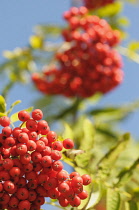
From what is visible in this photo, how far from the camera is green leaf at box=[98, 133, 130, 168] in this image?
2.77m

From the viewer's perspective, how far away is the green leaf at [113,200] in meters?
2.44

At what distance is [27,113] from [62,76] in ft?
10.8

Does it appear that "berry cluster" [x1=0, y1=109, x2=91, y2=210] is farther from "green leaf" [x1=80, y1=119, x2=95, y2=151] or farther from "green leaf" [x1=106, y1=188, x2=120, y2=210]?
"green leaf" [x1=80, y1=119, x2=95, y2=151]

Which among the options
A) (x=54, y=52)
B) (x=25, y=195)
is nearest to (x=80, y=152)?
(x=25, y=195)

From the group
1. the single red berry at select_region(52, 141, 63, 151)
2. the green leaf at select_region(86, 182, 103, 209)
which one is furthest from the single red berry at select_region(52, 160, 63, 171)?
the green leaf at select_region(86, 182, 103, 209)

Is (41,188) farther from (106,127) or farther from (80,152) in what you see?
(106,127)

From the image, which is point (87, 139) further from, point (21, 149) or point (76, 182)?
point (21, 149)

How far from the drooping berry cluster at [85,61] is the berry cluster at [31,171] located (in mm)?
3215

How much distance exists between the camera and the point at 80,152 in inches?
100

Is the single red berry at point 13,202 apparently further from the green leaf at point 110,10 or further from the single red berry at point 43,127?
the green leaf at point 110,10

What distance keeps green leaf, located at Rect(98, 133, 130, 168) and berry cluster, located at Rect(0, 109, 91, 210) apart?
1.61ft

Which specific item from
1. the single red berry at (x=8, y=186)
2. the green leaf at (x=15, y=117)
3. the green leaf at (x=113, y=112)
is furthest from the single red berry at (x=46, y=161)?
the green leaf at (x=113, y=112)

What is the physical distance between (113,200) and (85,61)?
3.20 metres

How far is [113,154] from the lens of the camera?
280cm
